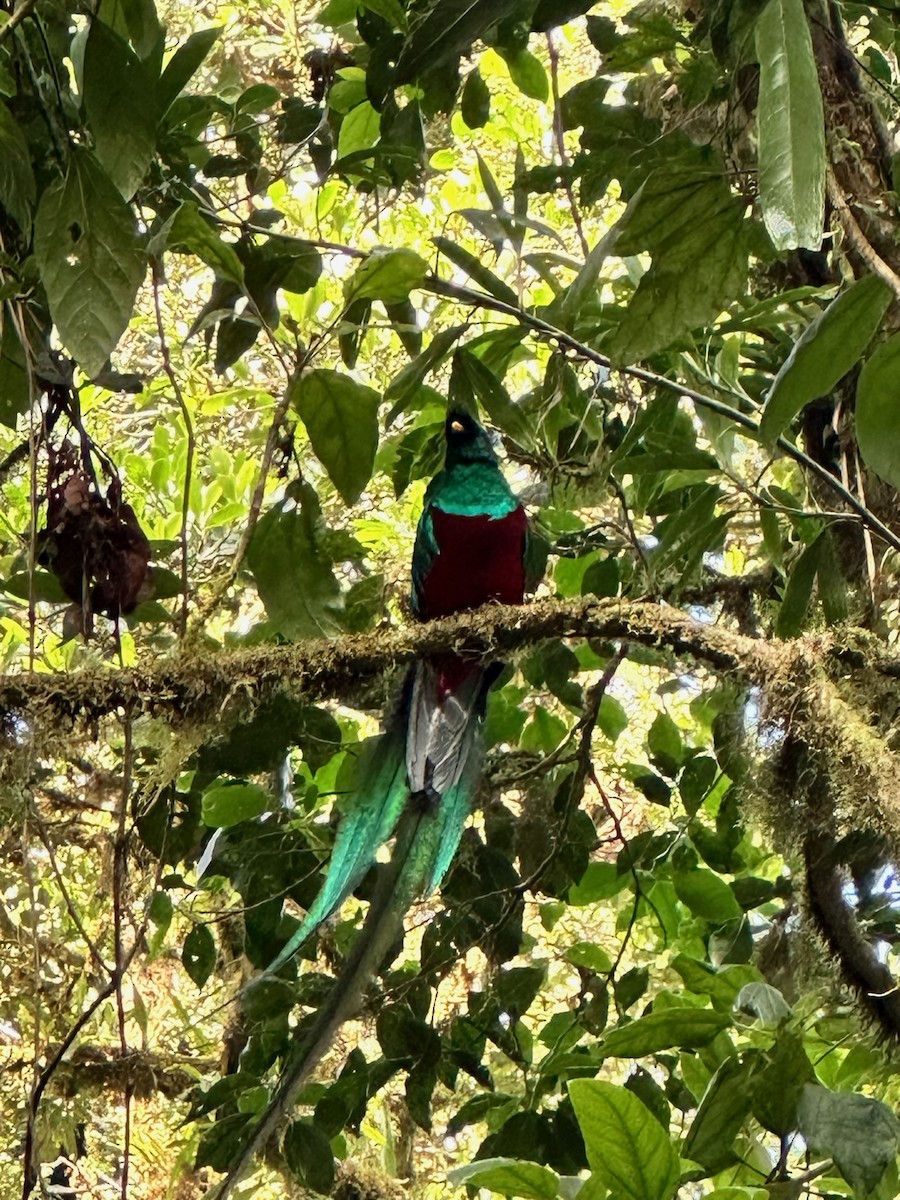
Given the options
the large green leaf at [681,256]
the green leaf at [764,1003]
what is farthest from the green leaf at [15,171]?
the green leaf at [764,1003]

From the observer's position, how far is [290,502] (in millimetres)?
2164

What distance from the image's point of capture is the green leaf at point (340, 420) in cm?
158

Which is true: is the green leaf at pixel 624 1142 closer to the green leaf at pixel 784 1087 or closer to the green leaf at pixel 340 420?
the green leaf at pixel 784 1087

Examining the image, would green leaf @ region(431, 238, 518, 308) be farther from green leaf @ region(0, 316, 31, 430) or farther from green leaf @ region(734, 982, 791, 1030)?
green leaf @ region(734, 982, 791, 1030)

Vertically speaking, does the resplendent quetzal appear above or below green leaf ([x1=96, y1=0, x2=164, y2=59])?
below

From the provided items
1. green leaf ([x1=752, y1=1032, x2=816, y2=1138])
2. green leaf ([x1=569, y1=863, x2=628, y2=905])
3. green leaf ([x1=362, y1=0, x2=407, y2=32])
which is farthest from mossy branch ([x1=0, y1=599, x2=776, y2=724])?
green leaf ([x1=362, y1=0, x2=407, y2=32])

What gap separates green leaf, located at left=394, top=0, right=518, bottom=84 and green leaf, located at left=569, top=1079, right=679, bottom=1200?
0.93 metres

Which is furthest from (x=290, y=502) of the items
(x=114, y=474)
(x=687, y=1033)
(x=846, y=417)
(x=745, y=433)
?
(x=687, y=1033)

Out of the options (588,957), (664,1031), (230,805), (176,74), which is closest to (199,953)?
(230,805)

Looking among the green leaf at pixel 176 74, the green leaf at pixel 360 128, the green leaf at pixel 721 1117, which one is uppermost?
the green leaf at pixel 360 128

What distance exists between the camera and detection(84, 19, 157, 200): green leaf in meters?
1.25

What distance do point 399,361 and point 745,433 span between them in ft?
7.43

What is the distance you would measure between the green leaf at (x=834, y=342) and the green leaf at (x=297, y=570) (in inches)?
34.8

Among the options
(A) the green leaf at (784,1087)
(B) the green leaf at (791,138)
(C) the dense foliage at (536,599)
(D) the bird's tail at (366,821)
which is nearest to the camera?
(B) the green leaf at (791,138)
